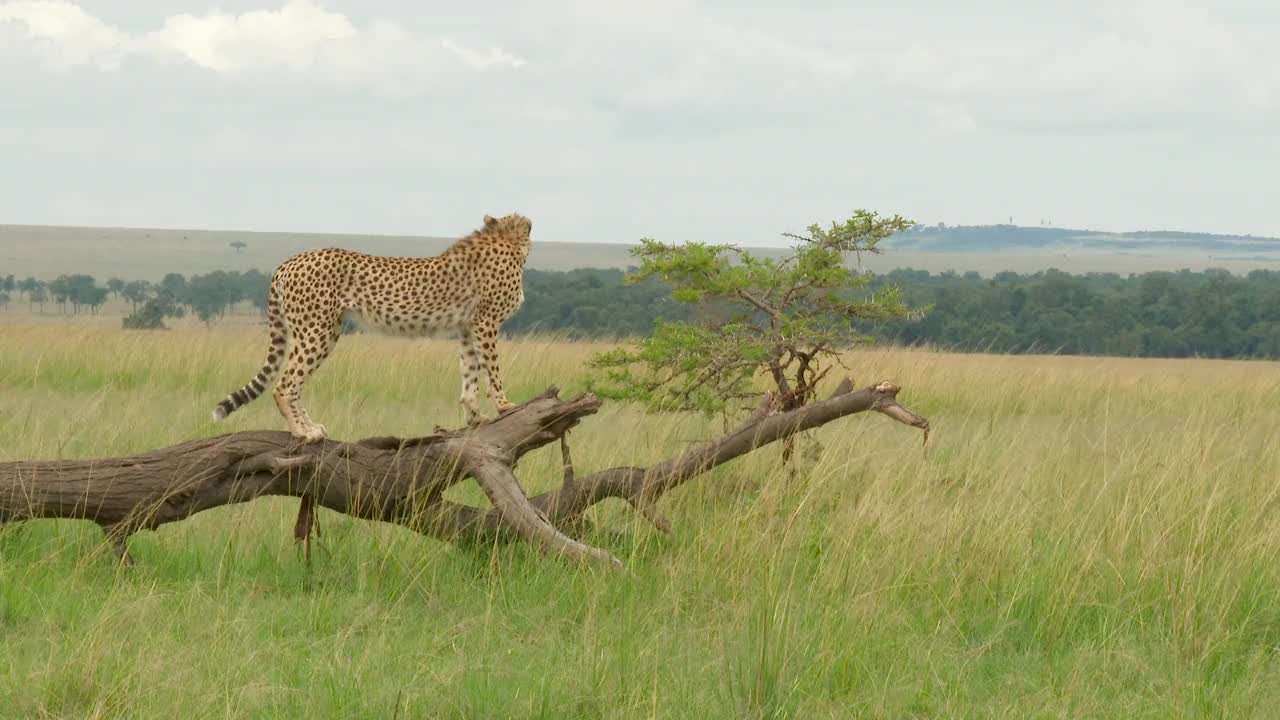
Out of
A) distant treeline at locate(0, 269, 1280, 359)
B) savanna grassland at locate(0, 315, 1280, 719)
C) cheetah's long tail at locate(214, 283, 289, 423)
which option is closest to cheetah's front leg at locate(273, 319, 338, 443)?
cheetah's long tail at locate(214, 283, 289, 423)

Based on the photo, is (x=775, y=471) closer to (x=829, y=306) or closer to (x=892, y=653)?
(x=829, y=306)

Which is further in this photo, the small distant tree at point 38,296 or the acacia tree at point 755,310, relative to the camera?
the small distant tree at point 38,296

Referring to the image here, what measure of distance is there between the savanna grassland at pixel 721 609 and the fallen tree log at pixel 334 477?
0.50 ft

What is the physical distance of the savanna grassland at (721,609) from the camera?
3.77m

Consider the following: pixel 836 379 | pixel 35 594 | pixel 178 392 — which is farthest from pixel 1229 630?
pixel 178 392

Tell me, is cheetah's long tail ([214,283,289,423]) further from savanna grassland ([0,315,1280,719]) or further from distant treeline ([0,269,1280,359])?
distant treeline ([0,269,1280,359])

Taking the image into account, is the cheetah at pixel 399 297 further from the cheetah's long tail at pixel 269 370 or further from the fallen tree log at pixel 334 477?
the fallen tree log at pixel 334 477

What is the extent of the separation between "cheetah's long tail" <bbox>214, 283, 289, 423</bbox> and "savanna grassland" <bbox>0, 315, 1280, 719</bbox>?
52 centimetres

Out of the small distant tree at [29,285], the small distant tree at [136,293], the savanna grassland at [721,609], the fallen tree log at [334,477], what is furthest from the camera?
the small distant tree at [29,285]

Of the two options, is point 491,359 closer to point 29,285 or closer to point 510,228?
point 510,228

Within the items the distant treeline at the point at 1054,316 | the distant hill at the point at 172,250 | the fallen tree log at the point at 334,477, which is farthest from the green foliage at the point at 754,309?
the distant hill at the point at 172,250

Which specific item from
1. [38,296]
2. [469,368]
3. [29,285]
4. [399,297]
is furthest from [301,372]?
[29,285]

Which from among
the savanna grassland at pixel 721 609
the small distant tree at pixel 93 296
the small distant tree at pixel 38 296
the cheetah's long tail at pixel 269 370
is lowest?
the small distant tree at pixel 38 296

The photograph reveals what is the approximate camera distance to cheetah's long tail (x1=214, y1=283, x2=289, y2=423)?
5691mm
